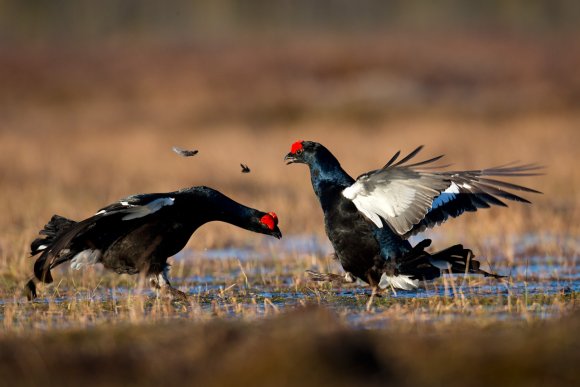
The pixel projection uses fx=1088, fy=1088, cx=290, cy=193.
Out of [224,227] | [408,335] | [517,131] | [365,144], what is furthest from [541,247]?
[517,131]

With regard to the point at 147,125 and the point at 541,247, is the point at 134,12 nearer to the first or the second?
the point at 147,125

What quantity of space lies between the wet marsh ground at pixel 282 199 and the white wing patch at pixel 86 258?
293 mm

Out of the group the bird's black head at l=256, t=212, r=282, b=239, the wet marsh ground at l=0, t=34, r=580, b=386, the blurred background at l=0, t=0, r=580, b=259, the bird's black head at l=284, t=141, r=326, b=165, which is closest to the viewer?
the wet marsh ground at l=0, t=34, r=580, b=386

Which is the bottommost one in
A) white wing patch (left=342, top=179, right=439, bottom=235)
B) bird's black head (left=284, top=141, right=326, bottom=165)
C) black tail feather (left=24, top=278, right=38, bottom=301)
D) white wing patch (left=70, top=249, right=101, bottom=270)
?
black tail feather (left=24, top=278, right=38, bottom=301)

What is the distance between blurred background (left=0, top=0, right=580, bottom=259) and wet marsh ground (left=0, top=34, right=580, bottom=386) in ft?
0.30

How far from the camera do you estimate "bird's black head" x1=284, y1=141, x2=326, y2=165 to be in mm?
8422

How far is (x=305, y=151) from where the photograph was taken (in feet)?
27.9

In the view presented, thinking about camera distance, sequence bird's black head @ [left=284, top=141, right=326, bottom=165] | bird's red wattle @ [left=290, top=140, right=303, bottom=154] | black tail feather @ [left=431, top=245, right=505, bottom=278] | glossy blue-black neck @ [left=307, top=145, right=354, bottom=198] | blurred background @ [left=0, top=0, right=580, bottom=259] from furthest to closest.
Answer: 1. blurred background @ [left=0, top=0, right=580, bottom=259]
2. bird's red wattle @ [left=290, top=140, right=303, bottom=154]
3. bird's black head @ [left=284, top=141, right=326, bottom=165]
4. glossy blue-black neck @ [left=307, top=145, right=354, bottom=198]
5. black tail feather @ [left=431, top=245, right=505, bottom=278]

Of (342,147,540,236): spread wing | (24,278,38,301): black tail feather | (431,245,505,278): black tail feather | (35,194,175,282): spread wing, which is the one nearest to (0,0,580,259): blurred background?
(35,194,175,282): spread wing

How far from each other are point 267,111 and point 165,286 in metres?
20.0

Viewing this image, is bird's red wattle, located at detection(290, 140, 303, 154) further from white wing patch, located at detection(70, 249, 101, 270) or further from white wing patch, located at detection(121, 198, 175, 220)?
white wing patch, located at detection(70, 249, 101, 270)

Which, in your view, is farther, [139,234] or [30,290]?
[139,234]

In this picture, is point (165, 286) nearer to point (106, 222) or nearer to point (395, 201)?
point (106, 222)

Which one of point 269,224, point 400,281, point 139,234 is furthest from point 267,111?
point 400,281
